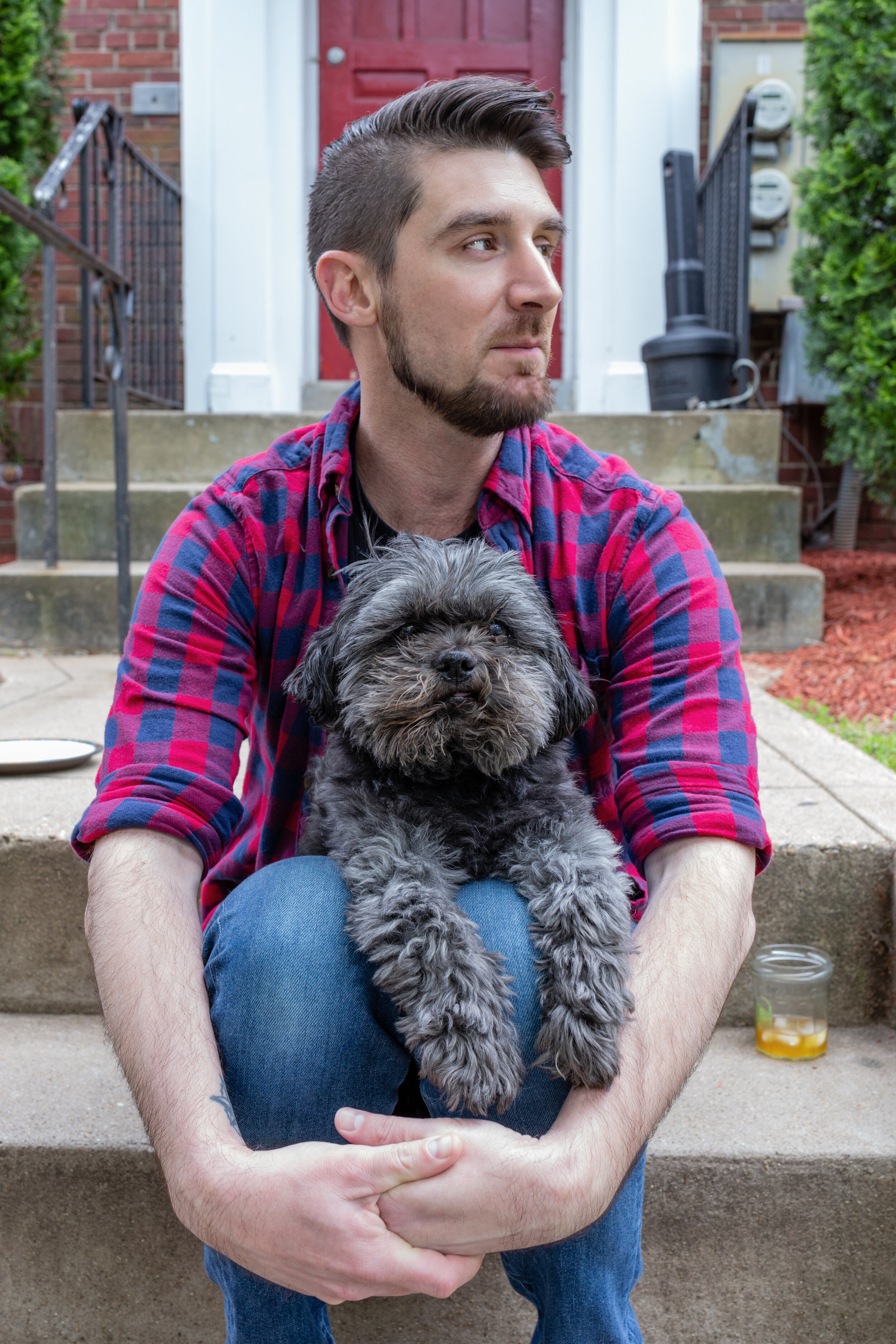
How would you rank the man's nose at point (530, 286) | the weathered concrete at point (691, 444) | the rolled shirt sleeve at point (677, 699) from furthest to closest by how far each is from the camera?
the weathered concrete at point (691, 444), the man's nose at point (530, 286), the rolled shirt sleeve at point (677, 699)

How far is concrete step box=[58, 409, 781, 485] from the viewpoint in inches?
208

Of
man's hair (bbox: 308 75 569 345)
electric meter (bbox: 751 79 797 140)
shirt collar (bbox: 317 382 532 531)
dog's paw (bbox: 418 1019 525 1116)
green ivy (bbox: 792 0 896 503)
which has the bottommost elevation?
dog's paw (bbox: 418 1019 525 1116)

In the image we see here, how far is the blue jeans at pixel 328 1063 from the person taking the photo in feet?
4.82

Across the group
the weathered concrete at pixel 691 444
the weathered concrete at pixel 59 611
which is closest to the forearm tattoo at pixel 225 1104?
the weathered concrete at pixel 59 611

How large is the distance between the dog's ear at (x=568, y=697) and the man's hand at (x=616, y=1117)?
0.80ft

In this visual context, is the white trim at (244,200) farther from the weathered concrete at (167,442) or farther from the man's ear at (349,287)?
the man's ear at (349,287)

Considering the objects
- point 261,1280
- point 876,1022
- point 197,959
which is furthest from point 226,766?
point 876,1022

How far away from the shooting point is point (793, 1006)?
2172 millimetres

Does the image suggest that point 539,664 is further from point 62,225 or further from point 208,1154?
point 62,225

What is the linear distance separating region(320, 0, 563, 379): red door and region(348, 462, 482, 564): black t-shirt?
16.2 feet

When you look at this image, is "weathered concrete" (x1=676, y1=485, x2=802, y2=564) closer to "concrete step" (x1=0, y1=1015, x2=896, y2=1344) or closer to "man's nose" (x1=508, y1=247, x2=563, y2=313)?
"man's nose" (x1=508, y1=247, x2=563, y2=313)

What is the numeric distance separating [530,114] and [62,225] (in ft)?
19.8

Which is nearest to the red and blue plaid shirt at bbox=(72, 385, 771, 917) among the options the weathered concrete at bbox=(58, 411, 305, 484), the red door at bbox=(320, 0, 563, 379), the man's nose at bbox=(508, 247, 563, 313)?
the man's nose at bbox=(508, 247, 563, 313)

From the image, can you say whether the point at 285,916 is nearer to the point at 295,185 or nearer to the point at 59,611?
the point at 59,611
